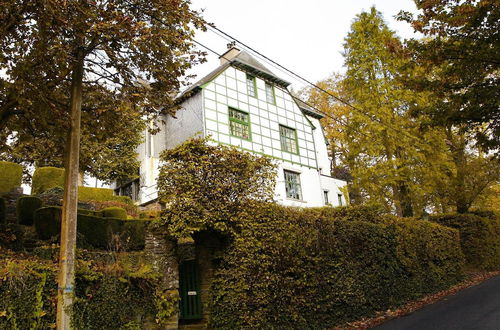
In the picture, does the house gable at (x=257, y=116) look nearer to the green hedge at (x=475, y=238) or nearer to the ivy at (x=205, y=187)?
the green hedge at (x=475, y=238)

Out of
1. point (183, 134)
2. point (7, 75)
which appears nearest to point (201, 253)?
point (7, 75)

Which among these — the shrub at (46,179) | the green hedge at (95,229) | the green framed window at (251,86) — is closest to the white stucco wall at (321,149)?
the green framed window at (251,86)

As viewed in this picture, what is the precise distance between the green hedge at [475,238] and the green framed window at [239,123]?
32.6 feet

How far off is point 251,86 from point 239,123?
2.88m

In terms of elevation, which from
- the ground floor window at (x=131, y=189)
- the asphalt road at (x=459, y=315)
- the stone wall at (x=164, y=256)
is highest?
the ground floor window at (x=131, y=189)

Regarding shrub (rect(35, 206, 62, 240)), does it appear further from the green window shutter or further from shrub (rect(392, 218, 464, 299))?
shrub (rect(392, 218, 464, 299))

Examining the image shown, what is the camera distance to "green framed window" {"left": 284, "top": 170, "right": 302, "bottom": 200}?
1988cm

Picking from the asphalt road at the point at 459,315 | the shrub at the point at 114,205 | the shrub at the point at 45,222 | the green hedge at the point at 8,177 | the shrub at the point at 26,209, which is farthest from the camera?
the shrub at the point at 114,205

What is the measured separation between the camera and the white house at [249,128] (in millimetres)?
18438

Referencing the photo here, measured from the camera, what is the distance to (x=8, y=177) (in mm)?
12508

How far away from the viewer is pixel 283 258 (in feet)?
27.6

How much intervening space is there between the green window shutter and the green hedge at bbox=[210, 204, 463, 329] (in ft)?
2.05

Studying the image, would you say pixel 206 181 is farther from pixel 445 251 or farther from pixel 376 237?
pixel 445 251

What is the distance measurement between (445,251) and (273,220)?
9.41m
